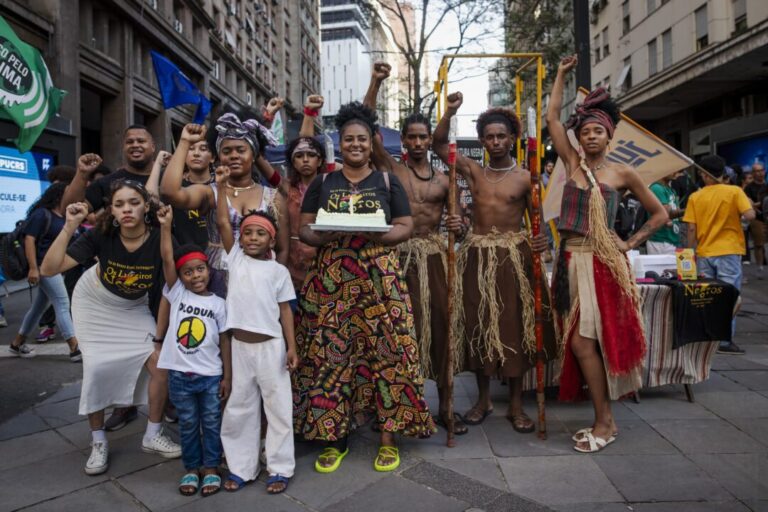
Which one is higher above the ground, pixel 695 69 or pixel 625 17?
pixel 625 17

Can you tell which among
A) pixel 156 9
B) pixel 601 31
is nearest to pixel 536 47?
pixel 601 31

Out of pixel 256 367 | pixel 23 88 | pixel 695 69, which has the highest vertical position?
pixel 695 69

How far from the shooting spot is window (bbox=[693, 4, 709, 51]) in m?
18.0

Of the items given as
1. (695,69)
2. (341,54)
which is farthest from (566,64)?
(341,54)

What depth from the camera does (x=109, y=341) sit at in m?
3.35

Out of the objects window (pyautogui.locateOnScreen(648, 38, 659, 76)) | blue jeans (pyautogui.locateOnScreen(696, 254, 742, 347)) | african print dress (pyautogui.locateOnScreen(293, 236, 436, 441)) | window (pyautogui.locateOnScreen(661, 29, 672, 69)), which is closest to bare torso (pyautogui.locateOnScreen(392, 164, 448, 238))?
african print dress (pyautogui.locateOnScreen(293, 236, 436, 441))

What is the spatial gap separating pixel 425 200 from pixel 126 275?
6.55 feet

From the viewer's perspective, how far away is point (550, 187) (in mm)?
5352

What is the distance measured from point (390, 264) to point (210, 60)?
26.1 meters

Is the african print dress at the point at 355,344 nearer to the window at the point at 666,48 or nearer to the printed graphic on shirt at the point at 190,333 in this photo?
the printed graphic on shirt at the point at 190,333

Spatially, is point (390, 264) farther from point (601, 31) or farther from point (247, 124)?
point (601, 31)

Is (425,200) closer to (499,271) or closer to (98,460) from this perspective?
(499,271)

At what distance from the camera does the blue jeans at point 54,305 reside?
5824 millimetres

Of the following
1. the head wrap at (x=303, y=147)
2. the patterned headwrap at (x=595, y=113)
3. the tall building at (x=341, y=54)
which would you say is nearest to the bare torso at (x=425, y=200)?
the head wrap at (x=303, y=147)
